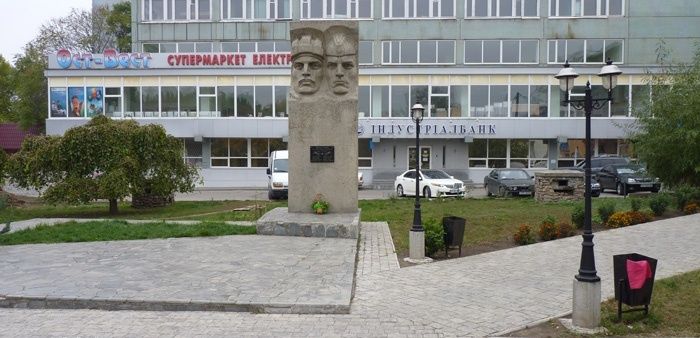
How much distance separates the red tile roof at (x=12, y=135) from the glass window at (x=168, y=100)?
20350 mm

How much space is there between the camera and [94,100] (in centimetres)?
3775

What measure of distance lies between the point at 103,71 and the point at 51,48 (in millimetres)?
17139

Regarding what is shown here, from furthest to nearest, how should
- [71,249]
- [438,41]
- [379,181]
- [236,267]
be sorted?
[438,41] < [379,181] < [71,249] < [236,267]

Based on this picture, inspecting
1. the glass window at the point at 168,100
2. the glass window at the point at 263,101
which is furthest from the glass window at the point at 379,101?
the glass window at the point at 168,100

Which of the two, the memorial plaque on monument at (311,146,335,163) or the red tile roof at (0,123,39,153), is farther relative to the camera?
the red tile roof at (0,123,39,153)

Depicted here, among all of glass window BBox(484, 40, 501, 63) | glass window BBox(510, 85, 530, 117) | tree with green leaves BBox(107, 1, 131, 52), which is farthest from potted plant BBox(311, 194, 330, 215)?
tree with green leaves BBox(107, 1, 131, 52)

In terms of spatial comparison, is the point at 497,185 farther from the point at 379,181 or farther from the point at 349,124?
the point at 349,124

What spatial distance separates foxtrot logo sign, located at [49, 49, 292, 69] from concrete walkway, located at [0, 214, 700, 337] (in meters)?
29.3

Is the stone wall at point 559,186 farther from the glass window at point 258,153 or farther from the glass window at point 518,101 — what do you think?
the glass window at point 258,153

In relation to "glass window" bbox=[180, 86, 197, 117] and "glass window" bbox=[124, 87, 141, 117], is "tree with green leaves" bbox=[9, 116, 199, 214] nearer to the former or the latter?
"glass window" bbox=[180, 86, 197, 117]

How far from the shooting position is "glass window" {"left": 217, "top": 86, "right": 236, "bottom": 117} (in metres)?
37.8

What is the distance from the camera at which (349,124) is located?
14.8 metres

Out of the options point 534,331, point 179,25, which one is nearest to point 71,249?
point 534,331

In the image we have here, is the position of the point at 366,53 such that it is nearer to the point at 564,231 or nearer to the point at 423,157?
the point at 423,157
